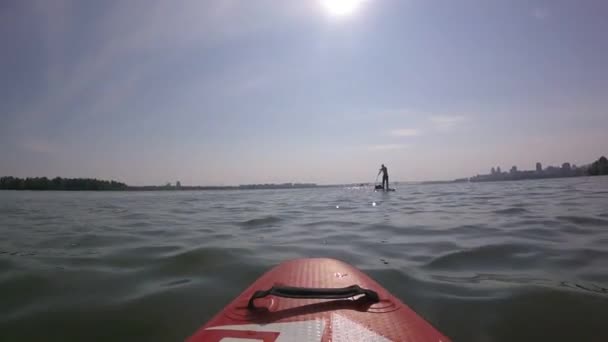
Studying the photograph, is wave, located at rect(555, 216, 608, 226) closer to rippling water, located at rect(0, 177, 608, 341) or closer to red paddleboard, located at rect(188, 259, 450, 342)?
rippling water, located at rect(0, 177, 608, 341)

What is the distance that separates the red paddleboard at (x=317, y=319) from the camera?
1853 millimetres

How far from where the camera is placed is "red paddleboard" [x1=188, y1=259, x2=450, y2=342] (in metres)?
1.85

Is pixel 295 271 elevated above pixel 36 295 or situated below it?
above

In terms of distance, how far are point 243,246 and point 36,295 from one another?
3.10 meters

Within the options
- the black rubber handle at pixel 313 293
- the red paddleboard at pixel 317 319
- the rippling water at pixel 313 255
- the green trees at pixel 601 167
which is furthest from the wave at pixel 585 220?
the green trees at pixel 601 167

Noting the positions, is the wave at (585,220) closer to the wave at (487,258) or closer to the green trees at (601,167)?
the wave at (487,258)

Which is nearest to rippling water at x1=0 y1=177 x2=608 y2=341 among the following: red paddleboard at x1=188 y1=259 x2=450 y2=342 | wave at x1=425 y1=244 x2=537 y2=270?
wave at x1=425 y1=244 x2=537 y2=270

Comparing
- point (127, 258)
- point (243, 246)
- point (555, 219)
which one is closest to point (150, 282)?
point (127, 258)

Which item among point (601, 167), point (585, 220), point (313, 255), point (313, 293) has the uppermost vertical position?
point (601, 167)

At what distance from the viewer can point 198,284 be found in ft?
12.4

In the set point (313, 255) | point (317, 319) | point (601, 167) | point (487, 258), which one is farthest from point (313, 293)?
point (601, 167)

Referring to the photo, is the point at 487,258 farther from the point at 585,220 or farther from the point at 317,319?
the point at 585,220

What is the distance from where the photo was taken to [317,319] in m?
2.04

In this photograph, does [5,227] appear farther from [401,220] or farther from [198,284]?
[401,220]
